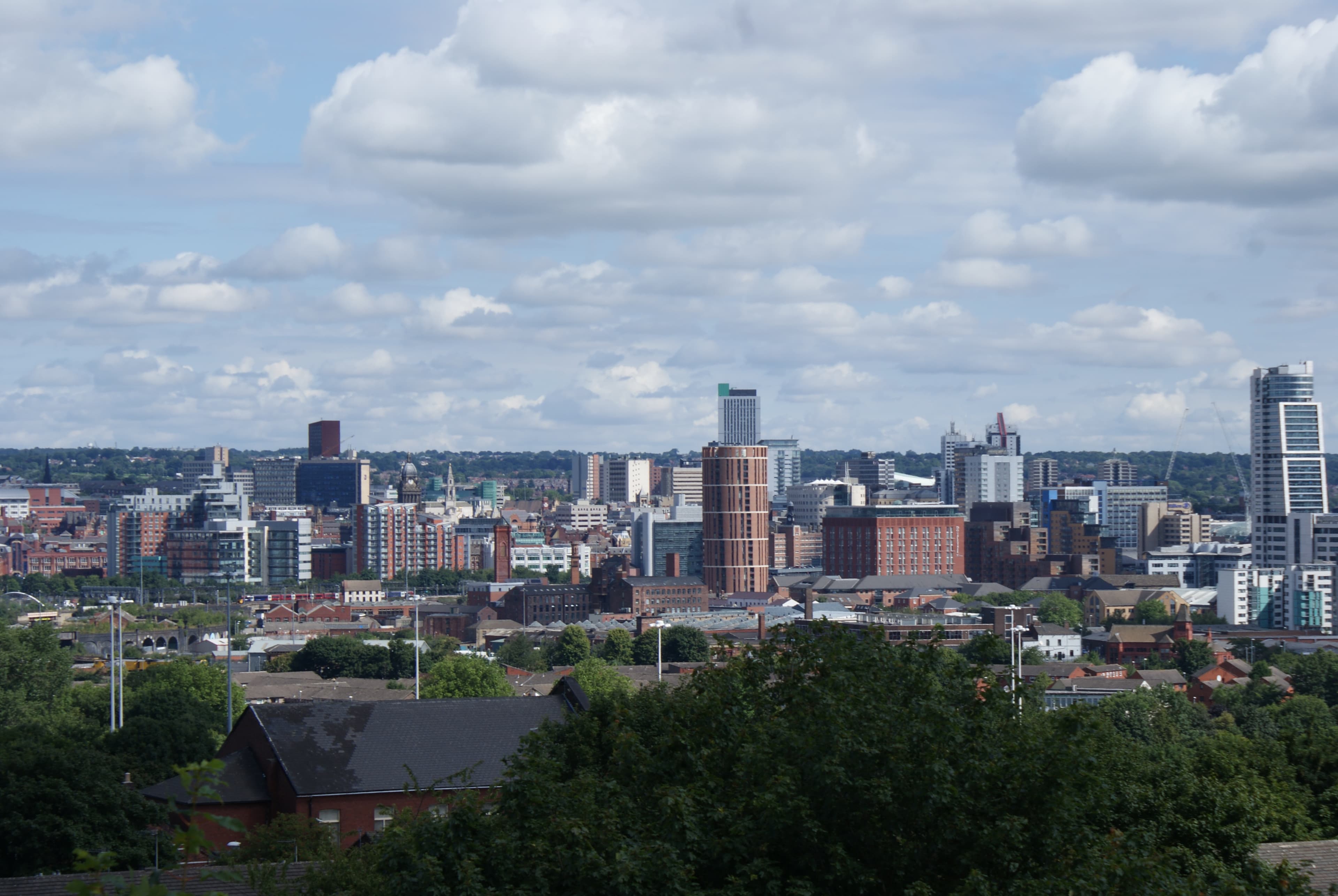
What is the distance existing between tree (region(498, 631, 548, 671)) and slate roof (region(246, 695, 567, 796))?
285ft

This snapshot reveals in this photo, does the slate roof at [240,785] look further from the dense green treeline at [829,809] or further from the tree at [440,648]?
the tree at [440,648]

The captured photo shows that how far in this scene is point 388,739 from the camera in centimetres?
4753

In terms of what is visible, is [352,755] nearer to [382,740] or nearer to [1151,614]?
[382,740]

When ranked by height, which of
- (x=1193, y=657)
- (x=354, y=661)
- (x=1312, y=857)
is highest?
(x=1312, y=857)

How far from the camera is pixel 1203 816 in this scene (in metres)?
31.5

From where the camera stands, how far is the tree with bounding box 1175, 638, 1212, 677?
447 feet

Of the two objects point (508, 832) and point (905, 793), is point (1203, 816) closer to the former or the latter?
point (905, 793)

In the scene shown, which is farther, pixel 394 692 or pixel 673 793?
pixel 394 692

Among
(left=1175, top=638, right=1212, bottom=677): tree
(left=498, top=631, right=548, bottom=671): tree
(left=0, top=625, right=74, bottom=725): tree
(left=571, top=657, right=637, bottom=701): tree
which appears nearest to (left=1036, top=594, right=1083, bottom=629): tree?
(left=1175, top=638, right=1212, bottom=677): tree

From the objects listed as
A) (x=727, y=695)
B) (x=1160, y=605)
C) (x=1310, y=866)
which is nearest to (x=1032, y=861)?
(x=727, y=695)

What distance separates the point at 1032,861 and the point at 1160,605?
176 meters

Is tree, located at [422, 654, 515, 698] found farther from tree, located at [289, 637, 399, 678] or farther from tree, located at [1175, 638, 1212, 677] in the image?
tree, located at [1175, 638, 1212, 677]

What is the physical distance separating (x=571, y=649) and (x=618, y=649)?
4.41 meters

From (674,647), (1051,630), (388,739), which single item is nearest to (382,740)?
(388,739)
